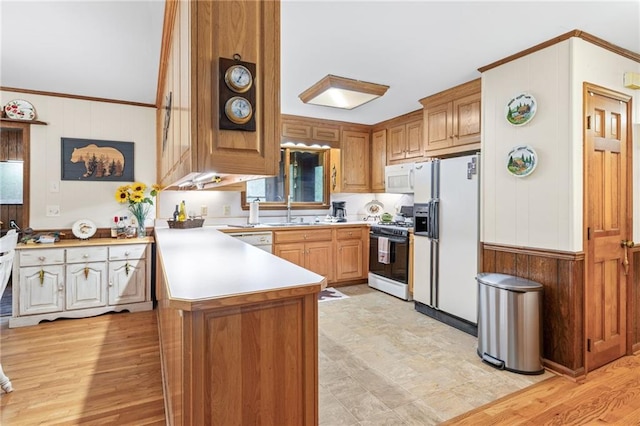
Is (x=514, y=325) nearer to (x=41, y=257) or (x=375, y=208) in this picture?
(x=375, y=208)

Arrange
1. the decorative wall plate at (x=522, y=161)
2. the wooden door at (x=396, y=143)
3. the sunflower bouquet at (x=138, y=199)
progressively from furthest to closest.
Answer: the wooden door at (x=396, y=143) < the sunflower bouquet at (x=138, y=199) < the decorative wall plate at (x=522, y=161)

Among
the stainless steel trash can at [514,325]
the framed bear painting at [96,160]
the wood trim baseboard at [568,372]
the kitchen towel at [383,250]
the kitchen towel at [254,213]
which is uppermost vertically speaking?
the framed bear painting at [96,160]

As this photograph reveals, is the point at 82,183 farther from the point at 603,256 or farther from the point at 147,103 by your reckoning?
the point at 603,256

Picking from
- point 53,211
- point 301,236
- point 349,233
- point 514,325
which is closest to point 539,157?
point 514,325

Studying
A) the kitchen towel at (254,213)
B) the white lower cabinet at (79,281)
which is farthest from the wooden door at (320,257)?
the white lower cabinet at (79,281)

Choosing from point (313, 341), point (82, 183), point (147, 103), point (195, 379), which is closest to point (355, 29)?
point (313, 341)

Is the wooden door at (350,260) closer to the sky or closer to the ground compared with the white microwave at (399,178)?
closer to the ground

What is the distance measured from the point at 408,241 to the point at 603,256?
1923mm

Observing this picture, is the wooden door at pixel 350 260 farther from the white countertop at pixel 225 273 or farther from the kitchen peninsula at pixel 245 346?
the kitchen peninsula at pixel 245 346

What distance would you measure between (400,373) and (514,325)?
89cm

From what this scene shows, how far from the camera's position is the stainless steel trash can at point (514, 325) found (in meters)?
2.44

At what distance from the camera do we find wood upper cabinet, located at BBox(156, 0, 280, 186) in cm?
137

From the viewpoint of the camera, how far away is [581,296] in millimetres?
2393

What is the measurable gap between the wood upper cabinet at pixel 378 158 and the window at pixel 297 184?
28.3 inches
